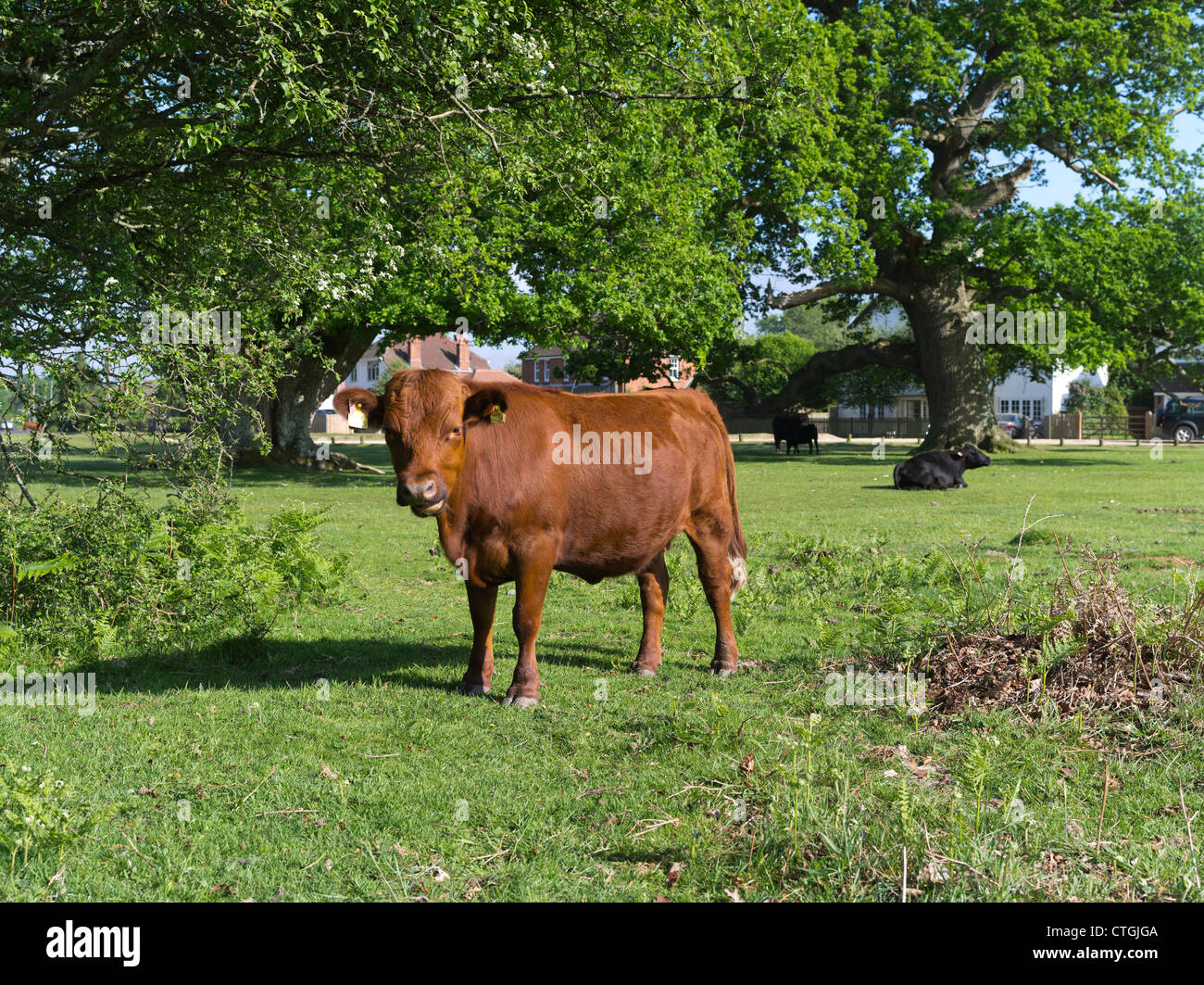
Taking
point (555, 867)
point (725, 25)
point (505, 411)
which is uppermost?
point (725, 25)

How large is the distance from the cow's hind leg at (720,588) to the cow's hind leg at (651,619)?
35cm

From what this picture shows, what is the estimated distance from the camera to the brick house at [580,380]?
3564 centimetres

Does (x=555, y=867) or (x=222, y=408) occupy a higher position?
(x=222, y=408)

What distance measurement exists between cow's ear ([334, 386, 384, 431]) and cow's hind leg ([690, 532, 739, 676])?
2689mm

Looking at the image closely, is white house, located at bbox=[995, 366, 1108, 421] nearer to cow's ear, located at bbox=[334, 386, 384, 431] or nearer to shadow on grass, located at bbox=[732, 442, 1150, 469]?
shadow on grass, located at bbox=[732, 442, 1150, 469]

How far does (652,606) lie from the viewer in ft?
24.7

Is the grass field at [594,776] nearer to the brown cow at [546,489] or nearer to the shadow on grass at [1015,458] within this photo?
the brown cow at [546,489]

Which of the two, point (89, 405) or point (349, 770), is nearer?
point (349, 770)

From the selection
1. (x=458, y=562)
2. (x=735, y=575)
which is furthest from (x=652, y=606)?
(x=458, y=562)

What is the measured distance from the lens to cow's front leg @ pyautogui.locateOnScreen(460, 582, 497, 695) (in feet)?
21.9

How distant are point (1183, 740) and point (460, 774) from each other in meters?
3.96

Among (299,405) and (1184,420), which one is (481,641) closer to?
(299,405)

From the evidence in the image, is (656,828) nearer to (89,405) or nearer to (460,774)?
(460,774)

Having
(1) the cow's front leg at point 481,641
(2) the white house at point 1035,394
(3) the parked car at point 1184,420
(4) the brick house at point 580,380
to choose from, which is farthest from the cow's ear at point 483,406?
(2) the white house at point 1035,394
